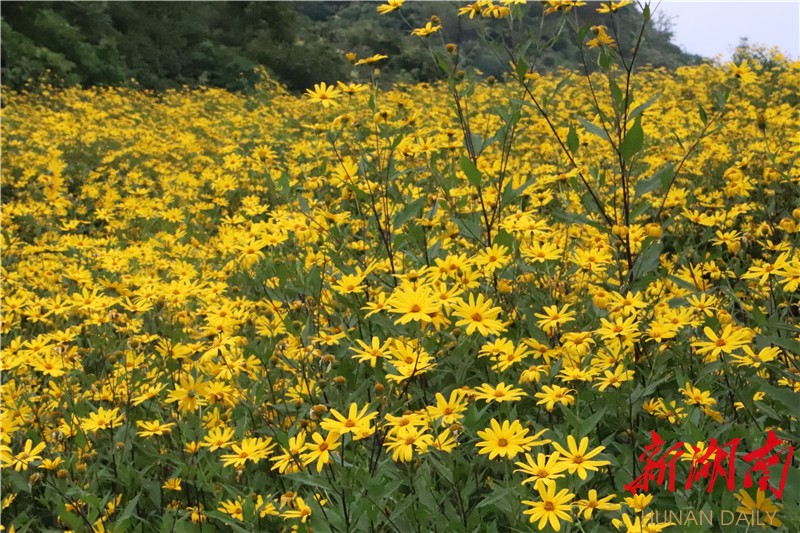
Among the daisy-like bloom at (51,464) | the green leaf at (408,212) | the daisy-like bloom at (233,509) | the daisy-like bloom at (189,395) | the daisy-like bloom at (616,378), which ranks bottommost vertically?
the daisy-like bloom at (51,464)

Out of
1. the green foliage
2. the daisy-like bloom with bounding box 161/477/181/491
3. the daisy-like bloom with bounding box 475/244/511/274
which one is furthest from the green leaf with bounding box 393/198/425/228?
the green foliage

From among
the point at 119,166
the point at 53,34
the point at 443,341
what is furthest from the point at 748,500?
the point at 53,34

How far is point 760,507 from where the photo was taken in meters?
1.47

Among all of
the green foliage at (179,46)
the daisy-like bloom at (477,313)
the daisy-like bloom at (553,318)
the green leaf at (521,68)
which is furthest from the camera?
the green foliage at (179,46)

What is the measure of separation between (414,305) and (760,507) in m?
0.85

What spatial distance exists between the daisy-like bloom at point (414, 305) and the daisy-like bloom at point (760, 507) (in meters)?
0.77

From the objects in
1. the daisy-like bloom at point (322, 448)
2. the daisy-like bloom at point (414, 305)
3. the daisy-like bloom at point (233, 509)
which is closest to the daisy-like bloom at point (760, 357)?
the daisy-like bloom at point (414, 305)

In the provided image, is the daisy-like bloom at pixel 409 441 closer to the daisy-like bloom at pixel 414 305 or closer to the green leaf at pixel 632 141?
the daisy-like bloom at pixel 414 305

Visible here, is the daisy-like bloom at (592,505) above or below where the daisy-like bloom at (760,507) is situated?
below

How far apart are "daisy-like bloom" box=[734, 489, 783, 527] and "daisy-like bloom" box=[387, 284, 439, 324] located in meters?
0.77

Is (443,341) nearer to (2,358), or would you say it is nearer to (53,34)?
(2,358)

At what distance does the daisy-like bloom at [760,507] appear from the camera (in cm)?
145

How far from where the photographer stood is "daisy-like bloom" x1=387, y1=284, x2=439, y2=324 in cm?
165

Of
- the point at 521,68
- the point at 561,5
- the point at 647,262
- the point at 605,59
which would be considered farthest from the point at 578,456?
the point at 561,5
